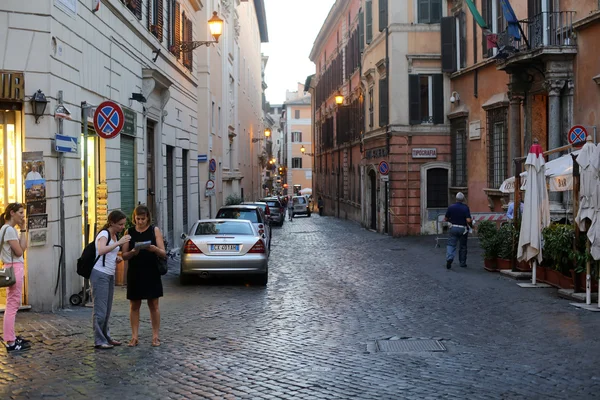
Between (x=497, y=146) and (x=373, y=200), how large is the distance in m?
12.5

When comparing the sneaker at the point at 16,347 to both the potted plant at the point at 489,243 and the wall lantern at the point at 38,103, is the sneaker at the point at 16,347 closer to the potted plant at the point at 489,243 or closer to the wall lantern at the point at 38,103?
the wall lantern at the point at 38,103

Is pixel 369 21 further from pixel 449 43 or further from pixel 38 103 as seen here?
pixel 38 103

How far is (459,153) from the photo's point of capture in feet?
97.2

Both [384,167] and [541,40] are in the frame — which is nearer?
[541,40]

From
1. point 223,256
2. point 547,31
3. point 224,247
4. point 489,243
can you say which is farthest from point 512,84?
point 223,256

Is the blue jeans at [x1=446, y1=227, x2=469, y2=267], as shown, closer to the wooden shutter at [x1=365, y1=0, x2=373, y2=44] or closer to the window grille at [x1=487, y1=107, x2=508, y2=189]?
the window grille at [x1=487, y1=107, x2=508, y2=189]

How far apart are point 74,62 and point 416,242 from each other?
18.0 meters

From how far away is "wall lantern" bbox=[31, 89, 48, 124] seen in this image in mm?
10875

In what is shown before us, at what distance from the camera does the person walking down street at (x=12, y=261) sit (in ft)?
28.0

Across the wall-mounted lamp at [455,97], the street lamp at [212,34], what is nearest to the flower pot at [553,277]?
the street lamp at [212,34]

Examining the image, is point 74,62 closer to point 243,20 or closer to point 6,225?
point 6,225

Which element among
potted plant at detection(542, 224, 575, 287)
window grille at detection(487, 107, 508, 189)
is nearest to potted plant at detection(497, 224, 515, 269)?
potted plant at detection(542, 224, 575, 287)

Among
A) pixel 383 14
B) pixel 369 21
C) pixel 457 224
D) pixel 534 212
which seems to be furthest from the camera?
pixel 369 21

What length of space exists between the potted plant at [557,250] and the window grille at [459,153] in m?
15.0
